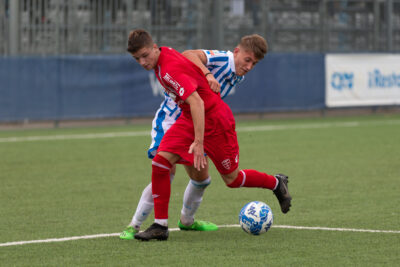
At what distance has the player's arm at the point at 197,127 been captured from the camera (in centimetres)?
599

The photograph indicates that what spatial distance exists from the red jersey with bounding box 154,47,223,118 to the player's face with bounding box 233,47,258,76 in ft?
1.05

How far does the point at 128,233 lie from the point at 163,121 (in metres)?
1.06

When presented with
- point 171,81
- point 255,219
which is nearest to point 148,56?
point 171,81

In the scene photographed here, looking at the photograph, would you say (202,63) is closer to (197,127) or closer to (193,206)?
(197,127)

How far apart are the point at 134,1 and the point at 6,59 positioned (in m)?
4.74

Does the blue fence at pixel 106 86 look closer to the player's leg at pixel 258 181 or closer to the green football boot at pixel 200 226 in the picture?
the green football boot at pixel 200 226

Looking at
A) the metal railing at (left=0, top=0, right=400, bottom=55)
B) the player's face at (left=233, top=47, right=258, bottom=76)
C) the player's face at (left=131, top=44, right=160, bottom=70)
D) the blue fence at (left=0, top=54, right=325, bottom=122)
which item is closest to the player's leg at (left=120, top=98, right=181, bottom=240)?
the player's face at (left=233, top=47, right=258, bottom=76)

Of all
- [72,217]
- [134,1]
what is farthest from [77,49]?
[72,217]

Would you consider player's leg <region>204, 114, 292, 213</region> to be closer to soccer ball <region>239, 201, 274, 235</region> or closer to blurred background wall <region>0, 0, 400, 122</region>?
soccer ball <region>239, 201, 274, 235</region>

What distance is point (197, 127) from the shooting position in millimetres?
5992

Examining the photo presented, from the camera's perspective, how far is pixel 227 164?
6.48 metres

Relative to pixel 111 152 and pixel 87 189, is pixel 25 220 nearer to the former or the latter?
pixel 87 189

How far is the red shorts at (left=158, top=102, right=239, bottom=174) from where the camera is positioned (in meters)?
6.30

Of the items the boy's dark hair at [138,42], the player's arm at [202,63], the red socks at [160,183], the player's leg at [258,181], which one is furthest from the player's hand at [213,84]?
the player's leg at [258,181]
